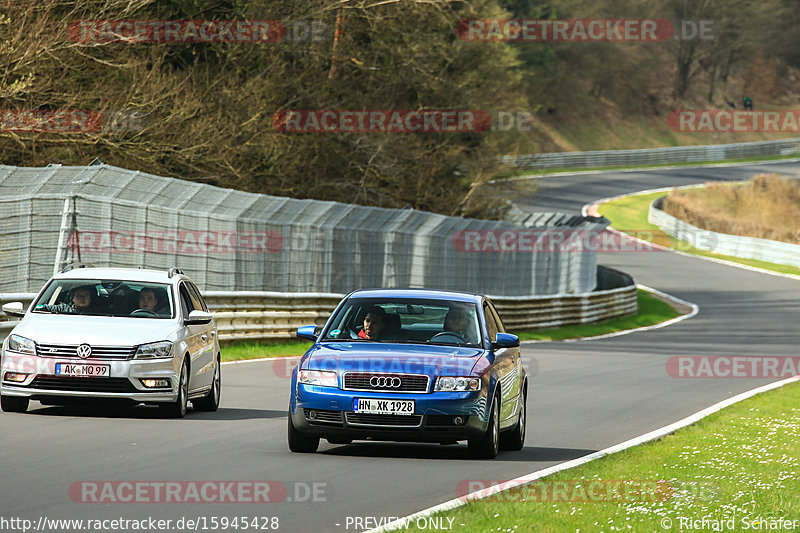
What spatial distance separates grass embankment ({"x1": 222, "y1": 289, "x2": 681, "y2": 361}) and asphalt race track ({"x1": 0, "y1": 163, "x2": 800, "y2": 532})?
78.0 inches

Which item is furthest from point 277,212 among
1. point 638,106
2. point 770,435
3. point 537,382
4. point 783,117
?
point 783,117

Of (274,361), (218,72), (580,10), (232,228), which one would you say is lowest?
(274,361)

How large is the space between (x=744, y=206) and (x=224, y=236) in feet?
Result: 201

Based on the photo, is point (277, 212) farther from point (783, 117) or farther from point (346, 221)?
point (783, 117)

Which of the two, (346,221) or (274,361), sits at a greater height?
(346,221)

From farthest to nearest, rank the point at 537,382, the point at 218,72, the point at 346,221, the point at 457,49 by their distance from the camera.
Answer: the point at 457,49
the point at 218,72
the point at 346,221
the point at 537,382

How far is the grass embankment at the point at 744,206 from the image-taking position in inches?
2970

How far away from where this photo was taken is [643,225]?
73125 millimetres

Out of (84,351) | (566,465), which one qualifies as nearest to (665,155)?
(84,351)

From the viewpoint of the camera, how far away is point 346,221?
27281 mm

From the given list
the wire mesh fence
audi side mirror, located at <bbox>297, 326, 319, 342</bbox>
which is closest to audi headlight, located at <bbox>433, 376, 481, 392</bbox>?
audi side mirror, located at <bbox>297, 326, 319, 342</bbox>

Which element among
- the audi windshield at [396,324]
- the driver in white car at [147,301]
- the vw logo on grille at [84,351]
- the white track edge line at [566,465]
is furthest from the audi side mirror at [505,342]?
the driver in white car at [147,301]

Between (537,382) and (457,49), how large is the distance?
25.6m

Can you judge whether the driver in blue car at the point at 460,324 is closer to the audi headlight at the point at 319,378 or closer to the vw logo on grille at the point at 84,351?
the audi headlight at the point at 319,378
